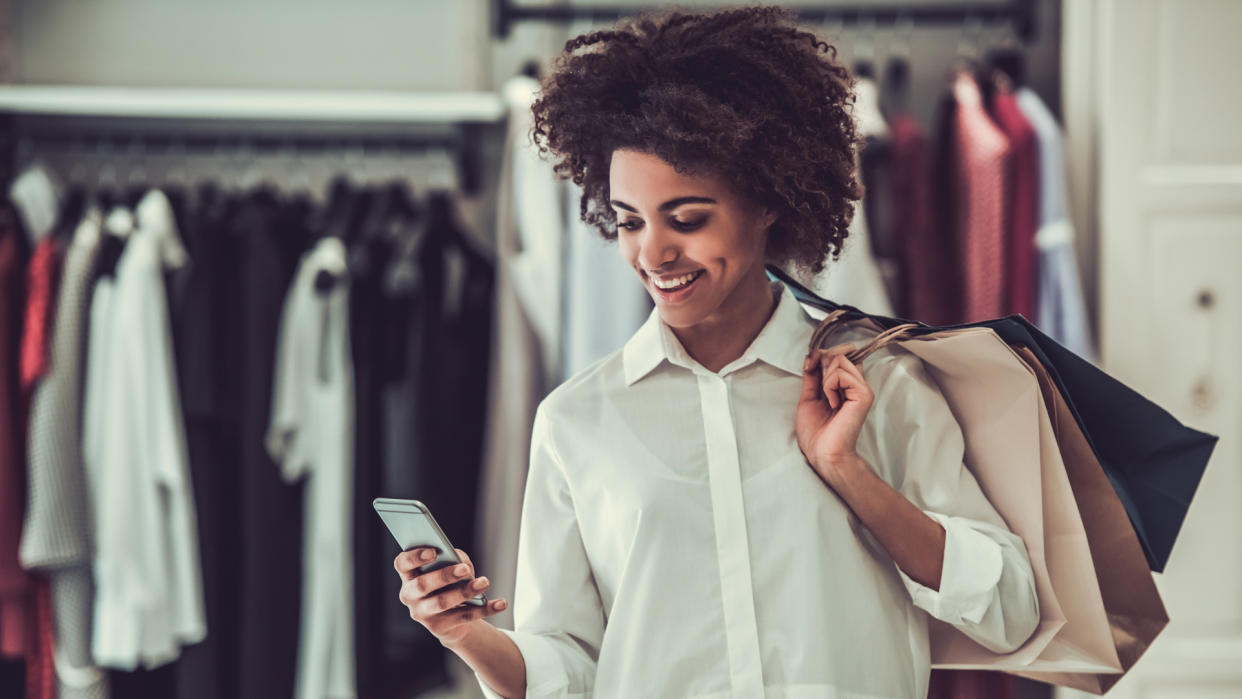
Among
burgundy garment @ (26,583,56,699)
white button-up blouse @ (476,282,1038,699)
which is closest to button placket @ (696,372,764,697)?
white button-up blouse @ (476,282,1038,699)

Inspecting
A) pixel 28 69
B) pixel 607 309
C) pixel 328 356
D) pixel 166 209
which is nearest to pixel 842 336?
pixel 607 309

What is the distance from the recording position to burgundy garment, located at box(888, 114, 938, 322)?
1.83 m

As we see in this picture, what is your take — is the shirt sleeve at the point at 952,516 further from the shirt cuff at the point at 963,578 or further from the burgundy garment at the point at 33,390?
the burgundy garment at the point at 33,390

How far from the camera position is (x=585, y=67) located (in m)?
0.90

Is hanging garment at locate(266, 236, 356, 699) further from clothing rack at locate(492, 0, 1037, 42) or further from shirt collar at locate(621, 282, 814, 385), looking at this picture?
shirt collar at locate(621, 282, 814, 385)

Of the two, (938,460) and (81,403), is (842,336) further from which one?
(81,403)

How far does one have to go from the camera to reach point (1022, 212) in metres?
1.81

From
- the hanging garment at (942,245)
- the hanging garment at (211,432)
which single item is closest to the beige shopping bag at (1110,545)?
the hanging garment at (942,245)

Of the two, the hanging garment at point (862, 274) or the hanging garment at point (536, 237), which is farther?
the hanging garment at point (536, 237)

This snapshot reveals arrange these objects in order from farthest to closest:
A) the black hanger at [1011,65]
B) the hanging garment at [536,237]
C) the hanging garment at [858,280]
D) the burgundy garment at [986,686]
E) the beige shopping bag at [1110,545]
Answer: the black hanger at [1011,65], the hanging garment at [536,237], the hanging garment at [858,280], the burgundy garment at [986,686], the beige shopping bag at [1110,545]

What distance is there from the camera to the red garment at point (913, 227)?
6.02 feet

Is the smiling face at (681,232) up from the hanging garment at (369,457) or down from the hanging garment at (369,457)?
up

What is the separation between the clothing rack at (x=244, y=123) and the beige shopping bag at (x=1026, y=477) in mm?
1278

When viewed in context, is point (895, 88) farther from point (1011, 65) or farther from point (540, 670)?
point (540, 670)
